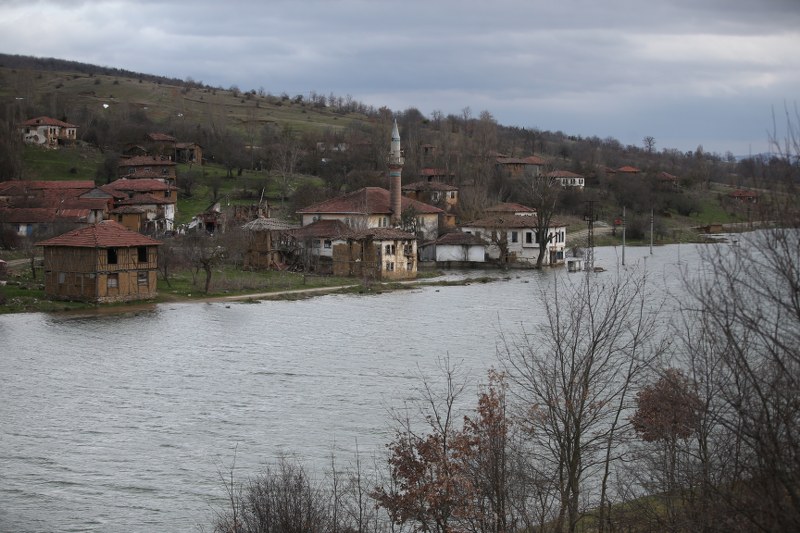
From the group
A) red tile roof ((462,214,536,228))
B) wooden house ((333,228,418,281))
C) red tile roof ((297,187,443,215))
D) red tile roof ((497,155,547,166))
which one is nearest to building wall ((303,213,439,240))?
red tile roof ((297,187,443,215))

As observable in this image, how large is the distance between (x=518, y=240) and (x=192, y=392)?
1717 inches

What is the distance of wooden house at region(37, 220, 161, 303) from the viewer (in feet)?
135

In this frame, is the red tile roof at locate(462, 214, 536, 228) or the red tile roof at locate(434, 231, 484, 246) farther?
the red tile roof at locate(462, 214, 536, 228)

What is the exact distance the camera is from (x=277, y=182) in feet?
282

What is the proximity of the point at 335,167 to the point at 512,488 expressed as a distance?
8008cm

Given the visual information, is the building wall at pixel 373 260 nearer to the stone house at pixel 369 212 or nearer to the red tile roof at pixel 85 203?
the stone house at pixel 369 212

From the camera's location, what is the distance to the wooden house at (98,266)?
41.2m

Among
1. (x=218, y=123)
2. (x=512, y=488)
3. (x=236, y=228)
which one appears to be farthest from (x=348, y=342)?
(x=218, y=123)

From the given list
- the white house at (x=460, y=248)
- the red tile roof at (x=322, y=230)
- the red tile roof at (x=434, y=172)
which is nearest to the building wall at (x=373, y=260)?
the red tile roof at (x=322, y=230)

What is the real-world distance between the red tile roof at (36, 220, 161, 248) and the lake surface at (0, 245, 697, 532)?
3.25 m

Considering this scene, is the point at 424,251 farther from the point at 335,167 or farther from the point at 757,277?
the point at 757,277

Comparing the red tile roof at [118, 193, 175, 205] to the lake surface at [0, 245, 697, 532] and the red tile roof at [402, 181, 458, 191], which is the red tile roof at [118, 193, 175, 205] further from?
the lake surface at [0, 245, 697, 532]

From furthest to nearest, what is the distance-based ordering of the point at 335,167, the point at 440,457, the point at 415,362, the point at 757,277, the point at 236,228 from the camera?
the point at 335,167, the point at 236,228, the point at 415,362, the point at 440,457, the point at 757,277

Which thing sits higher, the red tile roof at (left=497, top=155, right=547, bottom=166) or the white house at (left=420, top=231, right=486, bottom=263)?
the red tile roof at (left=497, top=155, right=547, bottom=166)
